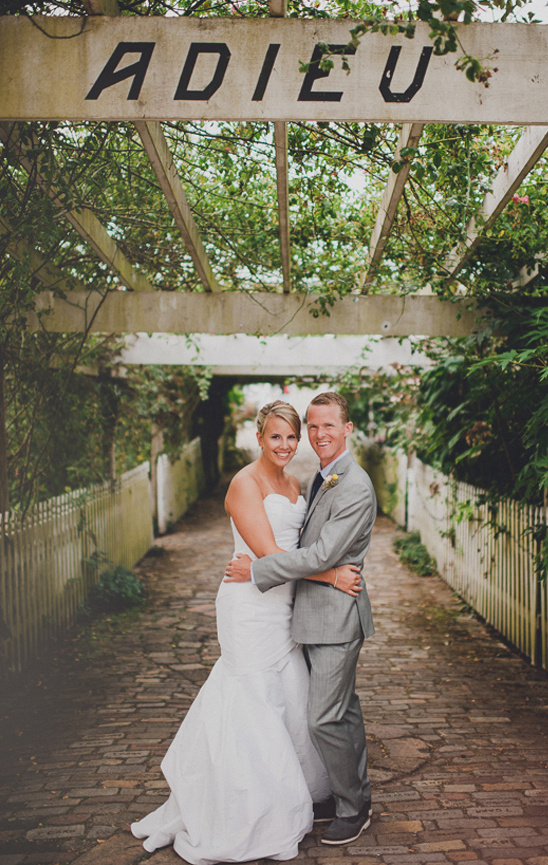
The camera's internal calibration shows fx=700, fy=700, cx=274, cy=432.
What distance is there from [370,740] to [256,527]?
2192 millimetres

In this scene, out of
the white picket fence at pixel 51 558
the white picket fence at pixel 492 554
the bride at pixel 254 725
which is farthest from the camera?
the white picket fence at pixel 492 554

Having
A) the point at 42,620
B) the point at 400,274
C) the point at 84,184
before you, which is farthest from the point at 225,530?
the point at 84,184

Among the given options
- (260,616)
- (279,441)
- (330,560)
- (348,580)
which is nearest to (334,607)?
(348,580)

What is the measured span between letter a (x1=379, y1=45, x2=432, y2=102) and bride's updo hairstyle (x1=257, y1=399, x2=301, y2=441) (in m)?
1.53

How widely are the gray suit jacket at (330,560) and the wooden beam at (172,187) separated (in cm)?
198

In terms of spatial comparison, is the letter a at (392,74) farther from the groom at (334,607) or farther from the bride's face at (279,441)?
the bride's face at (279,441)

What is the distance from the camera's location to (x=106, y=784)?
13.4 ft

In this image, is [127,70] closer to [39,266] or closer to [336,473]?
[336,473]

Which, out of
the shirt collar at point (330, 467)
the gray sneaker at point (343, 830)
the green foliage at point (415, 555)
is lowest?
the green foliage at point (415, 555)

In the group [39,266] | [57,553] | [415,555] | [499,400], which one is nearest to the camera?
[39,266]

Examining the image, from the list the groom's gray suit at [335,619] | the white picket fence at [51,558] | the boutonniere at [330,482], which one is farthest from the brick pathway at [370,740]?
the boutonniere at [330,482]

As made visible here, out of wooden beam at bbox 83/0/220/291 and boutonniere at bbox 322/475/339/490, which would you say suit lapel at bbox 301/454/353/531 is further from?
wooden beam at bbox 83/0/220/291

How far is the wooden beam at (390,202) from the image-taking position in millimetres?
3936

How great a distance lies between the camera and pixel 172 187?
444 cm
